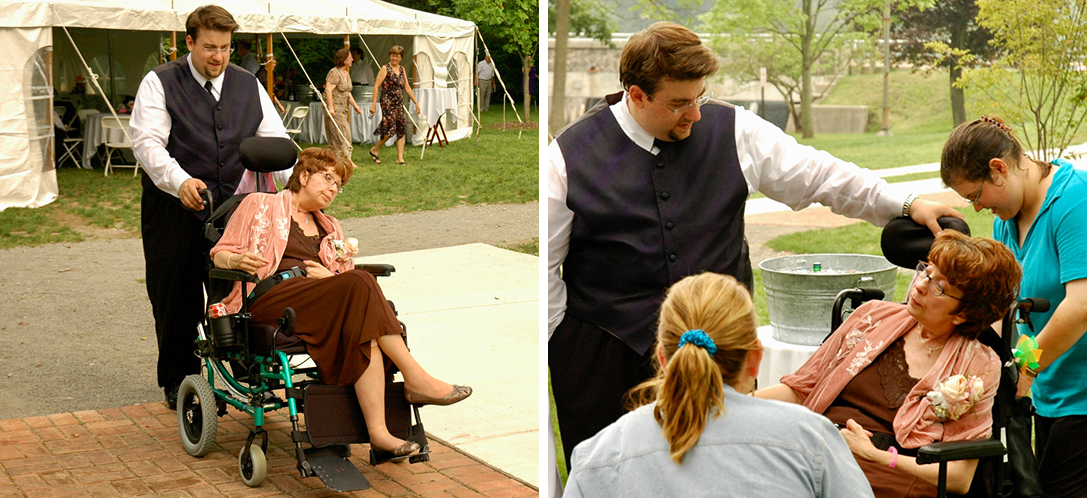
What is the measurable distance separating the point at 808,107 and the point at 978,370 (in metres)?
12.0

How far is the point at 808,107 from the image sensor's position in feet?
44.9

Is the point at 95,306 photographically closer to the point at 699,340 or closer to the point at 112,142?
the point at 112,142

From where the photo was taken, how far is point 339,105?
10891mm

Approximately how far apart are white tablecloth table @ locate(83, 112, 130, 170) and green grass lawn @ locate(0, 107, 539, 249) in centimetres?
20

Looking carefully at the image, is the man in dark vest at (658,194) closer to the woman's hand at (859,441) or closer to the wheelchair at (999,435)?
the wheelchair at (999,435)

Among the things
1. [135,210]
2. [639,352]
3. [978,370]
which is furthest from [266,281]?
[135,210]

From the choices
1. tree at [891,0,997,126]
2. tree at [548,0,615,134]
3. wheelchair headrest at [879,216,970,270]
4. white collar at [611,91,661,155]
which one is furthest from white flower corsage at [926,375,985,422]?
tree at [891,0,997,126]

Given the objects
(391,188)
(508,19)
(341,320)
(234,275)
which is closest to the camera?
(341,320)

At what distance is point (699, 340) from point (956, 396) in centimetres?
85

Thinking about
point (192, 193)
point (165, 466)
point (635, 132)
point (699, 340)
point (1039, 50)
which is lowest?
point (165, 466)

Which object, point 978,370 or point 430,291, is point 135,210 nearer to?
point 430,291

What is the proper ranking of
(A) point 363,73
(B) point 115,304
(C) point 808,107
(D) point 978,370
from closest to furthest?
(D) point 978,370
(B) point 115,304
(A) point 363,73
(C) point 808,107

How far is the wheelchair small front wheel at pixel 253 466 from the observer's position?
3.25 metres

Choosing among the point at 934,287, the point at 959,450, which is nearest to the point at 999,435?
the point at 959,450
